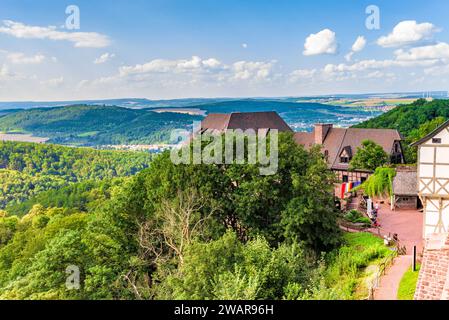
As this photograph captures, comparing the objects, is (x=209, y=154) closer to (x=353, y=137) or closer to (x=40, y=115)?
(x=353, y=137)

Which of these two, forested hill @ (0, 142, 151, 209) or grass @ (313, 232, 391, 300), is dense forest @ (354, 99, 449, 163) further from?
grass @ (313, 232, 391, 300)

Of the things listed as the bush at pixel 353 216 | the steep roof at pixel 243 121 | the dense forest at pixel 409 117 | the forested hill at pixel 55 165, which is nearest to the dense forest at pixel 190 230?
the bush at pixel 353 216

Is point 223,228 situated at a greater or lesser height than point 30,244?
greater

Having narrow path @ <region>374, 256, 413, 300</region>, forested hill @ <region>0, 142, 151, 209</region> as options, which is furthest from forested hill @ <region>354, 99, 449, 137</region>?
narrow path @ <region>374, 256, 413, 300</region>

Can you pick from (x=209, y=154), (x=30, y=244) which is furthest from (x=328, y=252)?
(x=30, y=244)

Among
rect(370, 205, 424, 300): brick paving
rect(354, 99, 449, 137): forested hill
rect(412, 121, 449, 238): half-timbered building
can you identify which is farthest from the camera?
rect(354, 99, 449, 137): forested hill

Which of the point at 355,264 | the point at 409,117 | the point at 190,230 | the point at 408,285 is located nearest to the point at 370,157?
the point at 355,264
